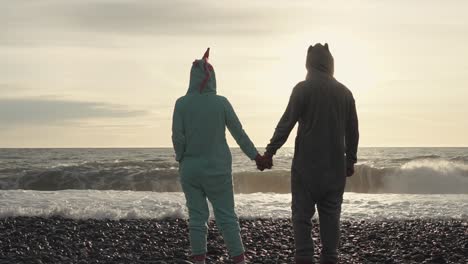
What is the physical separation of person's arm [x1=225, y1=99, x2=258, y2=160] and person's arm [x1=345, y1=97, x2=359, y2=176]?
3.02 feet

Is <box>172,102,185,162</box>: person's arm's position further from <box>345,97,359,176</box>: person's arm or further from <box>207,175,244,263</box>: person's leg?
<box>345,97,359,176</box>: person's arm

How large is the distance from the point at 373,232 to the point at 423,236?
0.81m

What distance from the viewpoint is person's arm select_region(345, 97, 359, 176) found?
5.36 metres

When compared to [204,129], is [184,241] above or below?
below

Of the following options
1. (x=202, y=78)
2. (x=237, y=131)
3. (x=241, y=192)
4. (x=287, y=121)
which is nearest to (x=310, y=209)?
(x=287, y=121)

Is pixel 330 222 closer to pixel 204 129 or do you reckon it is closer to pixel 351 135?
pixel 351 135

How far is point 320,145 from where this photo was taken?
5152mm

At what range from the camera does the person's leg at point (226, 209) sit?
5590mm

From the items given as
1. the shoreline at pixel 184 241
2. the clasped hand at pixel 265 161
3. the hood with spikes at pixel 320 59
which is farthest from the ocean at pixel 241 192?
the hood with spikes at pixel 320 59

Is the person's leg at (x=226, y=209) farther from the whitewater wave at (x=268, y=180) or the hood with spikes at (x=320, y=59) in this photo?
the whitewater wave at (x=268, y=180)

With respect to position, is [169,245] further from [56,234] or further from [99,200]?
[99,200]

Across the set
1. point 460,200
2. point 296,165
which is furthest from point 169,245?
point 460,200

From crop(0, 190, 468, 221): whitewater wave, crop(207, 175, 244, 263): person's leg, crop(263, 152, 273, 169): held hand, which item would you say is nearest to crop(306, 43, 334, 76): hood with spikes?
crop(263, 152, 273, 169): held hand

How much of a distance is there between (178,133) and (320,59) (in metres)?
1.59
